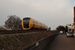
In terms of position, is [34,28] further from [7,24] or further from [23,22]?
[7,24]

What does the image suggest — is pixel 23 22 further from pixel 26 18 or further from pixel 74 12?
pixel 74 12

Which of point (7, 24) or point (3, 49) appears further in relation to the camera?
point (7, 24)

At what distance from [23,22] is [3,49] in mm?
39224

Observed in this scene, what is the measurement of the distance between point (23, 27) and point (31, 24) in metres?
2.98

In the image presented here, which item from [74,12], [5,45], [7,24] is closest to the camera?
[5,45]

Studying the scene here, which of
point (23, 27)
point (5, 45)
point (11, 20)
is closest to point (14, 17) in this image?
point (11, 20)

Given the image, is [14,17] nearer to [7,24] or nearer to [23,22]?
[7,24]

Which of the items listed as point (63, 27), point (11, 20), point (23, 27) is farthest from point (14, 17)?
point (63, 27)

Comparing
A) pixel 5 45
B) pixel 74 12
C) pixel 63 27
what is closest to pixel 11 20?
pixel 5 45

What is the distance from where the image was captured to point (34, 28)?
155 ft

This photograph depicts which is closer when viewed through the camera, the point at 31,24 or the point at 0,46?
the point at 0,46

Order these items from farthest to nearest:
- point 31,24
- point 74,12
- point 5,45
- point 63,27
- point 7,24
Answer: point 63,27 → point 74,12 → point 7,24 → point 31,24 → point 5,45

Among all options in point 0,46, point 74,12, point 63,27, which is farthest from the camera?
point 63,27

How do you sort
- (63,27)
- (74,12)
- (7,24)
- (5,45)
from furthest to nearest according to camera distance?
(63,27) → (74,12) → (7,24) → (5,45)
